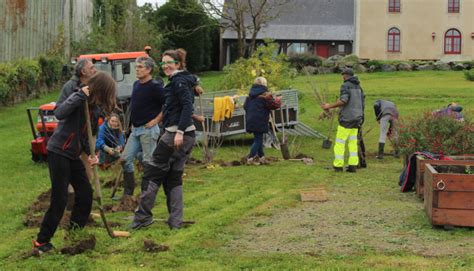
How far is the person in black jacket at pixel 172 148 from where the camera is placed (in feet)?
27.0

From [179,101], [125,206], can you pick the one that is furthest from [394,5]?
[179,101]

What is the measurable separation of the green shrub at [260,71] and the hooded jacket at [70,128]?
12949 millimetres

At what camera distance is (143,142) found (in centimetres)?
933

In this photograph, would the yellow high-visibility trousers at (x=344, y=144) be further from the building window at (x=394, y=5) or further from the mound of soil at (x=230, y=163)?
the building window at (x=394, y=5)

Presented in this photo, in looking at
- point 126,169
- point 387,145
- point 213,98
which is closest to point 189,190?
point 126,169

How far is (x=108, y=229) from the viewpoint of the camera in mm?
7625

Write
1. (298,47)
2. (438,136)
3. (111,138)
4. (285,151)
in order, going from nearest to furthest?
(111,138)
(438,136)
(285,151)
(298,47)

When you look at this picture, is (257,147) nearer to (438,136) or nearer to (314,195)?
(438,136)

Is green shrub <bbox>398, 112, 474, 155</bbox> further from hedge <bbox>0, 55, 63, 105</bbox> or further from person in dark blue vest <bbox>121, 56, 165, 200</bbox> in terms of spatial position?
hedge <bbox>0, 55, 63, 105</bbox>

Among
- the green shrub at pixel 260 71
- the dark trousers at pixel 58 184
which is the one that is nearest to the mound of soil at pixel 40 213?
the dark trousers at pixel 58 184

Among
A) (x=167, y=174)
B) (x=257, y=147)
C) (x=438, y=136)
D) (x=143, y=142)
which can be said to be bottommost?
(x=257, y=147)

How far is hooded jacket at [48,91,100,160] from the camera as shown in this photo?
7.00 m

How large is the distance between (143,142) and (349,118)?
5.20 metres

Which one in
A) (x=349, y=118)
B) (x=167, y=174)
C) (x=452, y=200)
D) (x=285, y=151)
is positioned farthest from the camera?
(x=285, y=151)
